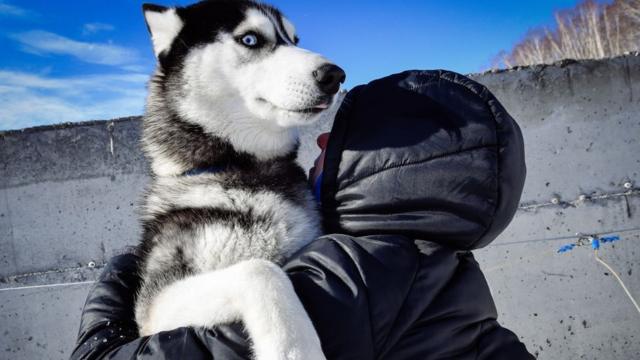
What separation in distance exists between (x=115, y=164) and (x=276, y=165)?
199 centimetres

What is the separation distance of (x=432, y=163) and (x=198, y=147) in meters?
0.77

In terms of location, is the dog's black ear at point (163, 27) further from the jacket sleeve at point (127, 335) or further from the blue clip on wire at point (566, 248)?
the blue clip on wire at point (566, 248)

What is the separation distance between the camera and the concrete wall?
300cm

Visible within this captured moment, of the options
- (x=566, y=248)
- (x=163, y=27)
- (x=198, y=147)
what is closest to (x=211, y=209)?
(x=198, y=147)

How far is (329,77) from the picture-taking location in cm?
153

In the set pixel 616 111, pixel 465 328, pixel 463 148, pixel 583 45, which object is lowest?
pixel 465 328

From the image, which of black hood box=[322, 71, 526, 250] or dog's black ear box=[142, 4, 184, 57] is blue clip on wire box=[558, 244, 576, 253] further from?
dog's black ear box=[142, 4, 184, 57]

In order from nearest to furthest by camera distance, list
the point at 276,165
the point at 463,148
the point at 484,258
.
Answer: the point at 463,148, the point at 276,165, the point at 484,258

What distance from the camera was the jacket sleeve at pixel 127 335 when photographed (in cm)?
108

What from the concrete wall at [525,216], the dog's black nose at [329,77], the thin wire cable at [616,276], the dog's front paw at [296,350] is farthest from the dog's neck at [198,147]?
the thin wire cable at [616,276]

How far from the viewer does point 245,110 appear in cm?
161

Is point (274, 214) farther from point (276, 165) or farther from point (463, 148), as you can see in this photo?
point (463, 148)

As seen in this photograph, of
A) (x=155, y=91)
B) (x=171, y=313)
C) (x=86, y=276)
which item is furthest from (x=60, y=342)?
(x=171, y=313)

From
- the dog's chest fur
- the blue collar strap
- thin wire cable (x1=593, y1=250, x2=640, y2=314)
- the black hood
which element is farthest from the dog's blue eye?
thin wire cable (x1=593, y1=250, x2=640, y2=314)
